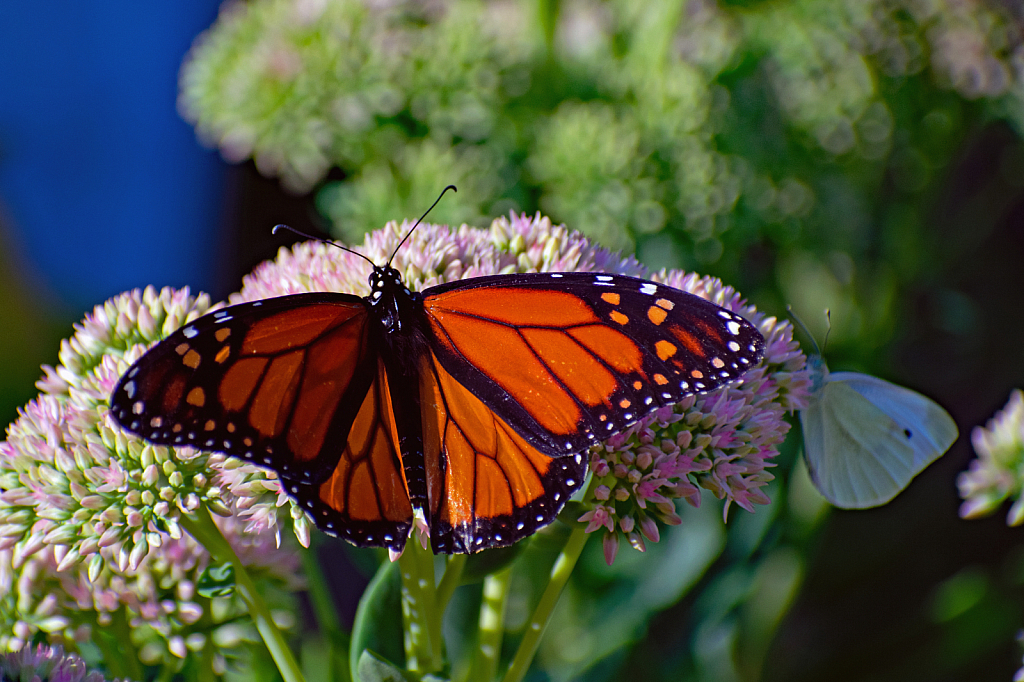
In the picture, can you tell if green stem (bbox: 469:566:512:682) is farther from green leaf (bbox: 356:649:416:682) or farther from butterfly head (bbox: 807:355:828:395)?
butterfly head (bbox: 807:355:828:395)

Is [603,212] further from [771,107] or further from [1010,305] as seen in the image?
[1010,305]

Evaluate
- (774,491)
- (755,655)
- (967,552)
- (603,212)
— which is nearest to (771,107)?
(603,212)

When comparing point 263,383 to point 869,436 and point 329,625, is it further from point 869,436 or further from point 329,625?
point 869,436

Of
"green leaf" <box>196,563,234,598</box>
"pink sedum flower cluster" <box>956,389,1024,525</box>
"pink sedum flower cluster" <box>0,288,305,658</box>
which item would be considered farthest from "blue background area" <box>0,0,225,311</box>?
"pink sedum flower cluster" <box>956,389,1024,525</box>

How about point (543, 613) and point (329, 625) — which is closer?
point (543, 613)

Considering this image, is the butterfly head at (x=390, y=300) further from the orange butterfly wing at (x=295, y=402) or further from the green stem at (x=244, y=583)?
the green stem at (x=244, y=583)

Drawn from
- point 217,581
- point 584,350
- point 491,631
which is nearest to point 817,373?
point 584,350
